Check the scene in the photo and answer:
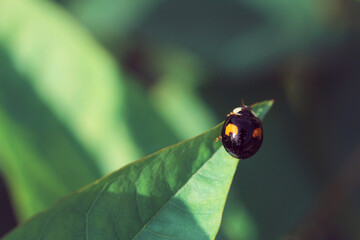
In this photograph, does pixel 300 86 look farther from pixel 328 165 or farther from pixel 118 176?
pixel 118 176

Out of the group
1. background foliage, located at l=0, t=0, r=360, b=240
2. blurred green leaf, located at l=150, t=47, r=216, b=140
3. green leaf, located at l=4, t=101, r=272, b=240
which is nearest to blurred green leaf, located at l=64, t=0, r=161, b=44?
background foliage, located at l=0, t=0, r=360, b=240

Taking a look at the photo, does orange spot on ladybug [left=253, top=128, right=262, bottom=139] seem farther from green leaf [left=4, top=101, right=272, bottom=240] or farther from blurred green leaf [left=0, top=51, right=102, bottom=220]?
blurred green leaf [left=0, top=51, right=102, bottom=220]

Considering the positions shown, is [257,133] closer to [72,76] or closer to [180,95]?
[72,76]

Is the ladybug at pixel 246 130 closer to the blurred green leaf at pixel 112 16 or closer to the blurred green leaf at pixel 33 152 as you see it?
the blurred green leaf at pixel 33 152

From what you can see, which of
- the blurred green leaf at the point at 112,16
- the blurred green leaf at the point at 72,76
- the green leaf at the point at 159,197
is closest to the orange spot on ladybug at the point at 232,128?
the green leaf at the point at 159,197

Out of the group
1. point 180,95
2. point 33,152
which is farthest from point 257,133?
point 180,95

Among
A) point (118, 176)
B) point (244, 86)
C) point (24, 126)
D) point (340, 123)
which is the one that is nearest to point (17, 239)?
point (118, 176)

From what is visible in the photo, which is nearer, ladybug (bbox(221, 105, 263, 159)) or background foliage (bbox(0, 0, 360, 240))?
ladybug (bbox(221, 105, 263, 159))
